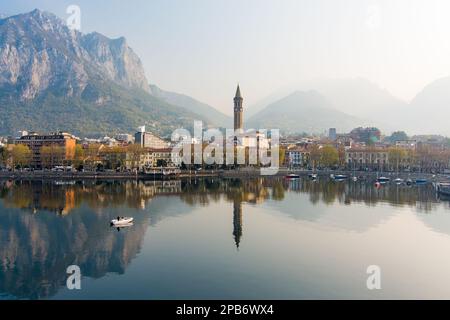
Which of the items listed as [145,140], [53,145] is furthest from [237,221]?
[145,140]

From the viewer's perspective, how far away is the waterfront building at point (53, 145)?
75625mm

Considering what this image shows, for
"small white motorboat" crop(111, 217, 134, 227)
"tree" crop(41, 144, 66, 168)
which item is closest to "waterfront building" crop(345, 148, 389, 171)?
"tree" crop(41, 144, 66, 168)

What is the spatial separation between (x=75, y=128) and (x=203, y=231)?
4387 inches

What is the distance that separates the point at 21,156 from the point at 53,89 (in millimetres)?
77613

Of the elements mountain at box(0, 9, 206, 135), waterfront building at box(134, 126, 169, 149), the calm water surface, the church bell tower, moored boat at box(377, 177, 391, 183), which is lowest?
the calm water surface

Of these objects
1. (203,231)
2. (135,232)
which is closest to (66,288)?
(135,232)

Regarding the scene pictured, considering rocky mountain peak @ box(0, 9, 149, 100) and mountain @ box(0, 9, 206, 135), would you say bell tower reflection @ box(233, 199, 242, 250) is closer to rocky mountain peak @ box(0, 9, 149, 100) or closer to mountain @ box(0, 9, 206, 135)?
mountain @ box(0, 9, 206, 135)

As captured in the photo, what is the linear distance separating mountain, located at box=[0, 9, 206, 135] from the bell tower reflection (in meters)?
99.2

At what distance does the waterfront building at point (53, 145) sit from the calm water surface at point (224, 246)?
1374 inches

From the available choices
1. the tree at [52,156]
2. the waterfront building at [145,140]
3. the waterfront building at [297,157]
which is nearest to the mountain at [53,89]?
the waterfront building at [145,140]

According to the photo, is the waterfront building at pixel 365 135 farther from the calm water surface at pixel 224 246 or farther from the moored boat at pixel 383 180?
the calm water surface at pixel 224 246

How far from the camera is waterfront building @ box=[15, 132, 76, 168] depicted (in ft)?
248

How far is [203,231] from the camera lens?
26891 mm
